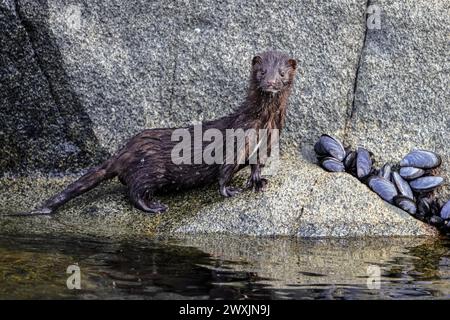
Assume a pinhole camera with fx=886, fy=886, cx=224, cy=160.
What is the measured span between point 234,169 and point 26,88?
2.22 m

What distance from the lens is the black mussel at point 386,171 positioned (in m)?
8.41

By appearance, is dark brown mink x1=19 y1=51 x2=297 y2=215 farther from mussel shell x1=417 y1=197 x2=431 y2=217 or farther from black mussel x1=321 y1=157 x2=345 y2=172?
mussel shell x1=417 y1=197 x2=431 y2=217

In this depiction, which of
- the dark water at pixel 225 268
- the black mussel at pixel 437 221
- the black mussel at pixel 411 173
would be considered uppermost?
the black mussel at pixel 411 173

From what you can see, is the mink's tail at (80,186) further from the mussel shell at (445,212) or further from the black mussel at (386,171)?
the mussel shell at (445,212)

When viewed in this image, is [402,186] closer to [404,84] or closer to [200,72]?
[404,84]

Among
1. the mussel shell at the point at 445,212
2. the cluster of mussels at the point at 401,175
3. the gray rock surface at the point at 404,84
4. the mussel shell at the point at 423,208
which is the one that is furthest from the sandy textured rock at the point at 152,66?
the mussel shell at the point at 445,212

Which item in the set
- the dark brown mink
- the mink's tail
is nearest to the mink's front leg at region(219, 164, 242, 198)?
the dark brown mink

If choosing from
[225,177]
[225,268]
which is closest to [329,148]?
[225,177]

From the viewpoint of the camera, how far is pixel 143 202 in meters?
7.84

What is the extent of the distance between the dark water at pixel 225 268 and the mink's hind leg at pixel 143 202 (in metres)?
0.70

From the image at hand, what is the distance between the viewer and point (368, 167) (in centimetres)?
839

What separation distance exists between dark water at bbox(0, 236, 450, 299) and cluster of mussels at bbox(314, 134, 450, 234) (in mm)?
592
